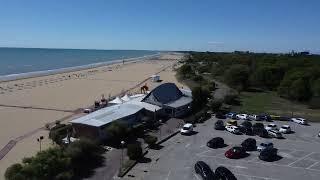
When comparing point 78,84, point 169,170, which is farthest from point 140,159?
point 78,84

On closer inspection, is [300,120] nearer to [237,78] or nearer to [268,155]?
[268,155]

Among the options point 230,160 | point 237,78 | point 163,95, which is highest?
point 163,95

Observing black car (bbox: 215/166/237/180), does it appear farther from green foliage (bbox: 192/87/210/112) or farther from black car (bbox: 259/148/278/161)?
green foliage (bbox: 192/87/210/112)

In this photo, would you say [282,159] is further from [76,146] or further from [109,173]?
[76,146]

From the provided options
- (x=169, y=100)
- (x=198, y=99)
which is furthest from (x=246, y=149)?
(x=198, y=99)

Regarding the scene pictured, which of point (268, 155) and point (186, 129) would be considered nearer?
point (268, 155)

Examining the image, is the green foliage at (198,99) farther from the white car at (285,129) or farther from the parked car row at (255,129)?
the white car at (285,129)
